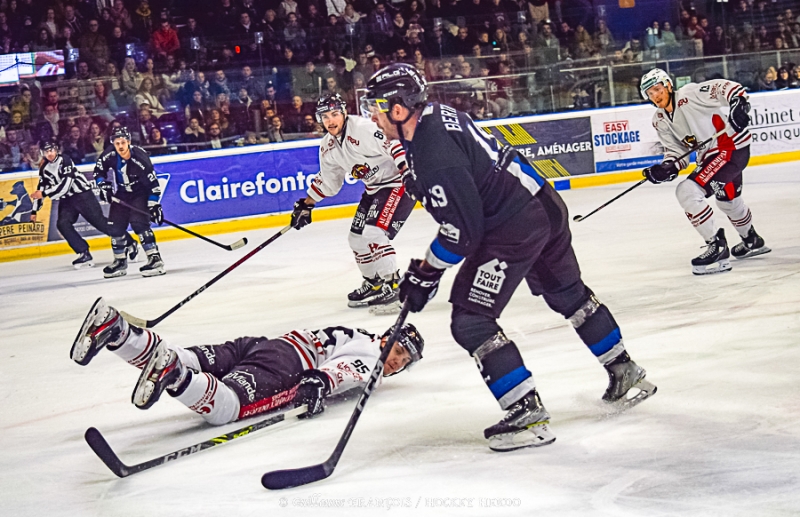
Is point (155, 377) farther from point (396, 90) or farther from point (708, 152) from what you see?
point (708, 152)

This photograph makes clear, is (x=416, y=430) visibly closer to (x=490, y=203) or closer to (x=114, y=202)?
(x=490, y=203)

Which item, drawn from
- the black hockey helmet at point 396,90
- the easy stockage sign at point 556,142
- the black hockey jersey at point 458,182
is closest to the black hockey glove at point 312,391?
the black hockey jersey at point 458,182

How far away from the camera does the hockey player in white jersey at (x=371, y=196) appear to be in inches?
224

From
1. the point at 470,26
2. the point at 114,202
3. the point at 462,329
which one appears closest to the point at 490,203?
the point at 462,329

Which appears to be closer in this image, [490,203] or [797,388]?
[490,203]

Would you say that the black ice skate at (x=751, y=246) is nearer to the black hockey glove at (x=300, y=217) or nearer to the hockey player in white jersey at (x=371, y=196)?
the hockey player in white jersey at (x=371, y=196)

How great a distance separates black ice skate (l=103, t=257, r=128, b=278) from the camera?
8.30 m

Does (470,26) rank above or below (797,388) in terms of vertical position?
above

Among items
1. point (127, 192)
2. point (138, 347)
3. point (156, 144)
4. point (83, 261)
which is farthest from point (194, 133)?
point (138, 347)

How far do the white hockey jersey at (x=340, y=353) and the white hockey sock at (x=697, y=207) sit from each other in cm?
278

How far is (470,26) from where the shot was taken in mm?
12289

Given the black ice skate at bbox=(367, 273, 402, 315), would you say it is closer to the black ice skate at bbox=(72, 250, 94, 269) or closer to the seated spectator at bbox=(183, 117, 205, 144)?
the black ice skate at bbox=(72, 250, 94, 269)

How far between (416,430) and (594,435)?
0.58 meters

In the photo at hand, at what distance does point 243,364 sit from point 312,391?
283 mm
